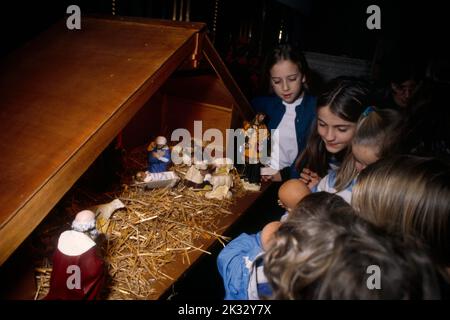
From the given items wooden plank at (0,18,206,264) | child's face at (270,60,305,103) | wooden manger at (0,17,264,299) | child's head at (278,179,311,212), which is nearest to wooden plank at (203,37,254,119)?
wooden manger at (0,17,264,299)

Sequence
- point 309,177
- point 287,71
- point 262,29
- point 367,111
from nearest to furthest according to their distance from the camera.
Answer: point 367,111, point 309,177, point 287,71, point 262,29

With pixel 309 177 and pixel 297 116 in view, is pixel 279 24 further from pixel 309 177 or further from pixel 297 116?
pixel 309 177

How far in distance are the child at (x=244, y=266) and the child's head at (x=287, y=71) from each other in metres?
1.41

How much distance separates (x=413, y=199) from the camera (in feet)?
3.50

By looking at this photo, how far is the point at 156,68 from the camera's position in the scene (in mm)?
1204

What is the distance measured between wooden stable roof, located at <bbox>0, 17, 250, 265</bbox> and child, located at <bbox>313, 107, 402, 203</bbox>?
86 centimetres

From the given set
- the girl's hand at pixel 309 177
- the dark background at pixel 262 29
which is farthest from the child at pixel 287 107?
the dark background at pixel 262 29

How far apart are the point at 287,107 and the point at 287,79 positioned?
271mm

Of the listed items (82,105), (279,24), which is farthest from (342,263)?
(279,24)

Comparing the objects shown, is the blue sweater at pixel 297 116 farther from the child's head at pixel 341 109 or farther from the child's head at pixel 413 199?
the child's head at pixel 413 199

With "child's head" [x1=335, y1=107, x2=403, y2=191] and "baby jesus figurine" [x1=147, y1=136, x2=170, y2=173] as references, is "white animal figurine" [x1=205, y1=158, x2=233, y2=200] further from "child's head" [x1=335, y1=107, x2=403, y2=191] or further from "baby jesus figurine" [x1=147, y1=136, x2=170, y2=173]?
"child's head" [x1=335, y1=107, x2=403, y2=191]

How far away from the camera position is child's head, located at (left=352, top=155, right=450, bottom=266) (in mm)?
1032
